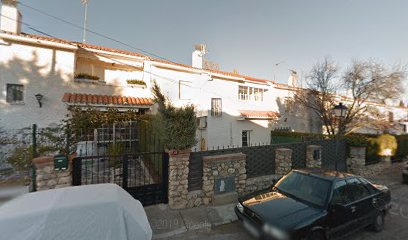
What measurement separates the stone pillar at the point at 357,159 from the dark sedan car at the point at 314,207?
5456 mm

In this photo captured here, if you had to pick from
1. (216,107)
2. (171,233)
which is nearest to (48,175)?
(171,233)

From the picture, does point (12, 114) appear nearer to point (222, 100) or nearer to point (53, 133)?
point (53, 133)

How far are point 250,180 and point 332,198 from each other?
3.03m

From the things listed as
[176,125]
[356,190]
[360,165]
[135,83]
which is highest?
[135,83]

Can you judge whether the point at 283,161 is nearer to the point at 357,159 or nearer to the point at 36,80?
the point at 357,159

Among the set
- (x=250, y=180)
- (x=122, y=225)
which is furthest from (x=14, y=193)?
(x=250, y=180)

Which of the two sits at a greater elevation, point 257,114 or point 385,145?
point 257,114

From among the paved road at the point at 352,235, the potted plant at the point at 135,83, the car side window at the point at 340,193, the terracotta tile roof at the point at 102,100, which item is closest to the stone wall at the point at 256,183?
the paved road at the point at 352,235

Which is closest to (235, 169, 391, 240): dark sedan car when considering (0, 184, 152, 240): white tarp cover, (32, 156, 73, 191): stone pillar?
(0, 184, 152, 240): white tarp cover

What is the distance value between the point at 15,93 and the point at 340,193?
14.3 metres

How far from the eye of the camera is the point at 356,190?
4.61 metres

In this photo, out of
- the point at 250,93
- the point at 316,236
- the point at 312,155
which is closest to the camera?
the point at 316,236

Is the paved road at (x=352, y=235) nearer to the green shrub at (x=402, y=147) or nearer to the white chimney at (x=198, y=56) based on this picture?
the green shrub at (x=402, y=147)

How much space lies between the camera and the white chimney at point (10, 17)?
971 cm
